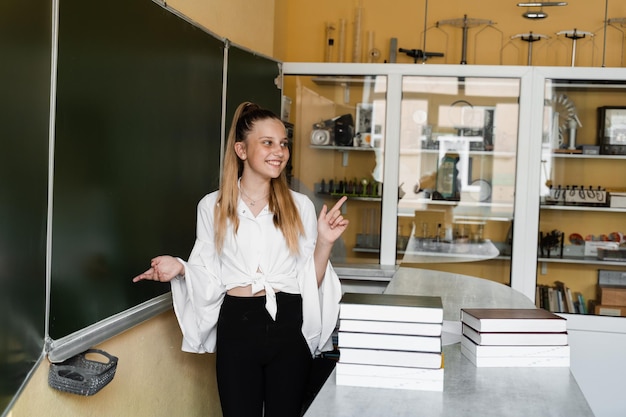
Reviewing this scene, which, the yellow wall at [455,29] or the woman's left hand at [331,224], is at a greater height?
the yellow wall at [455,29]

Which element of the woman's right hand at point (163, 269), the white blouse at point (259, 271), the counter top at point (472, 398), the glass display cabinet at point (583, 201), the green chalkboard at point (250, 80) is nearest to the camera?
the counter top at point (472, 398)

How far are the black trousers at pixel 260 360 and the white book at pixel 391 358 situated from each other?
0.60 m

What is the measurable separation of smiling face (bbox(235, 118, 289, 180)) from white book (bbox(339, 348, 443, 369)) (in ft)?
2.72

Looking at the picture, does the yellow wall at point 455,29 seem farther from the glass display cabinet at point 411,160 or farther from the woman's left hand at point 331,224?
the woman's left hand at point 331,224

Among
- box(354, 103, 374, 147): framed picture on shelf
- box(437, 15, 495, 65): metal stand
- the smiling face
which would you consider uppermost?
box(437, 15, 495, 65): metal stand

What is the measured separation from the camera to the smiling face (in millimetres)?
2490

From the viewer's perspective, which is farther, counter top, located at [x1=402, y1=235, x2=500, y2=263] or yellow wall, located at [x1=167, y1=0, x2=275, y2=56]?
counter top, located at [x1=402, y1=235, x2=500, y2=263]

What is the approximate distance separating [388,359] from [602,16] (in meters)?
4.29

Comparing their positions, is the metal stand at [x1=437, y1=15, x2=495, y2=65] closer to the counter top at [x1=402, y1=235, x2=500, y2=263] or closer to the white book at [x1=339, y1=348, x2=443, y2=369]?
the counter top at [x1=402, y1=235, x2=500, y2=263]

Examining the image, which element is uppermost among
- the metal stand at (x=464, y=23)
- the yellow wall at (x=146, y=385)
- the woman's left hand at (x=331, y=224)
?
the metal stand at (x=464, y=23)

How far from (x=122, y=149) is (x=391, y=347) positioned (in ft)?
3.52

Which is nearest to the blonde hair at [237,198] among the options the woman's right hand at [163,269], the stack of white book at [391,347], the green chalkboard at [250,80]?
the woman's right hand at [163,269]

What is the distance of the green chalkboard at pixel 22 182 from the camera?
1.42 meters

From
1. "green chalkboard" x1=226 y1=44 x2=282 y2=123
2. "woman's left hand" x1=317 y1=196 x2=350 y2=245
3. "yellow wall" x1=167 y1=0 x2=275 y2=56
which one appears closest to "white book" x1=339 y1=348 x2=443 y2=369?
"woman's left hand" x1=317 y1=196 x2=350 y2=245
